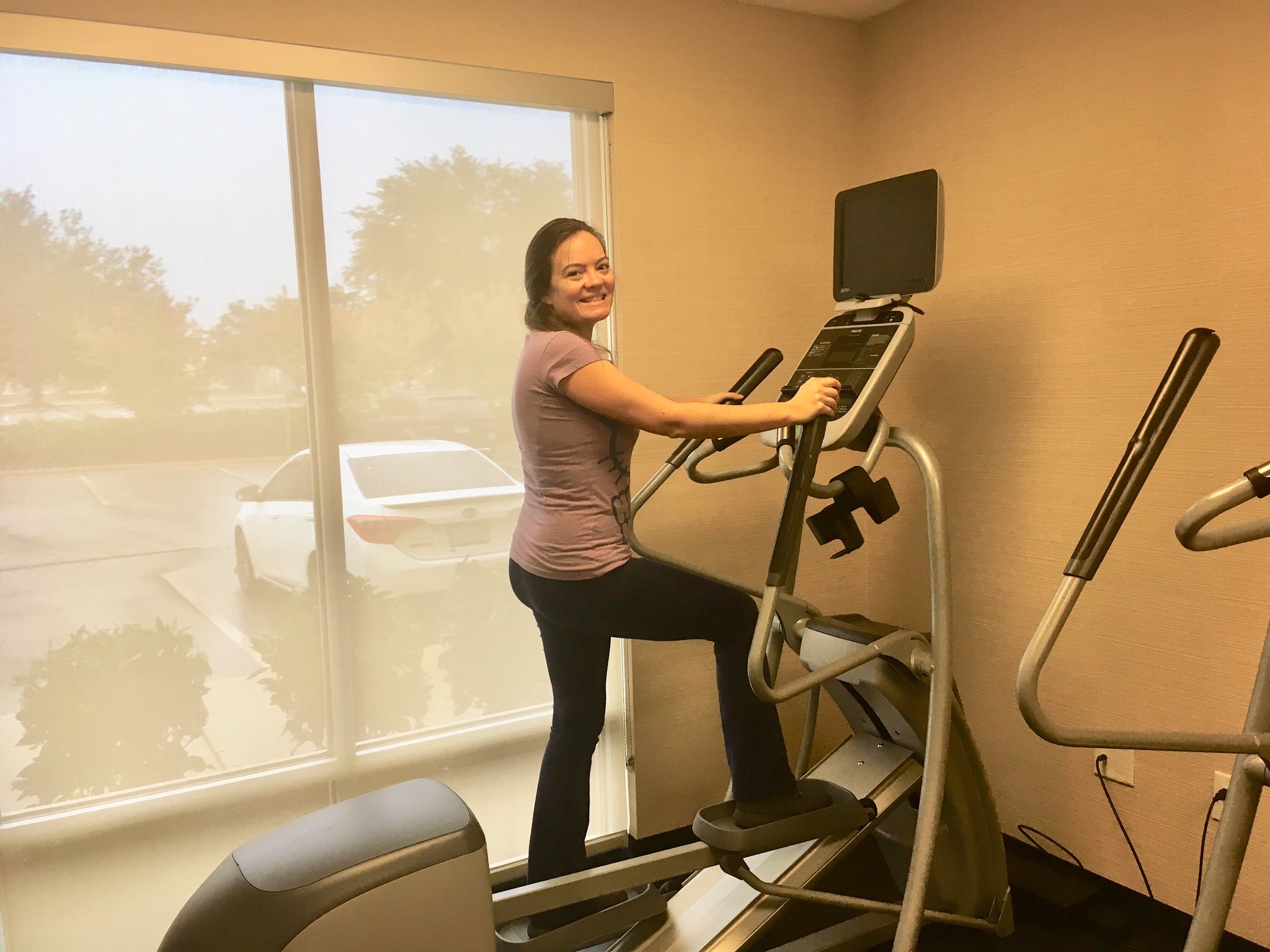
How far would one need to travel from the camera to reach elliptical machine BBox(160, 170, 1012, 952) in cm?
147

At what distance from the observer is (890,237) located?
80.7 inches

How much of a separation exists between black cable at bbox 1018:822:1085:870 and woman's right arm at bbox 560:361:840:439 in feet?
4.91

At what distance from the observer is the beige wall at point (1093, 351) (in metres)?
2.02

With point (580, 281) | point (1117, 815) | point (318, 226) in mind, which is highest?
point (318, 226)

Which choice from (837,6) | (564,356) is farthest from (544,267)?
(837,6)

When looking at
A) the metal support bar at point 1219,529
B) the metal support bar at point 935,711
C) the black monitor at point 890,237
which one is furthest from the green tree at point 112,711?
the metal support bar at point 1219,529

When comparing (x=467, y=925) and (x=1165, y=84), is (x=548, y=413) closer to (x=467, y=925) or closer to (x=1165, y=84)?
(x=467, y=925)

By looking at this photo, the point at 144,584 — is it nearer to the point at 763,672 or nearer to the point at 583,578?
the point at 583,578

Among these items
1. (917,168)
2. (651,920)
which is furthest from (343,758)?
(917,168)

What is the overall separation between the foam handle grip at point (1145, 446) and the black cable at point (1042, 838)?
1464mm

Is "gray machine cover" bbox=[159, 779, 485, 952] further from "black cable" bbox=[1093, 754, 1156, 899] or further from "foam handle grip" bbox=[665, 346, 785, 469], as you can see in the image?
"black cable" bbox=[1093, 754, 1156, 899]

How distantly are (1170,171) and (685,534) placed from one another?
1.49 m

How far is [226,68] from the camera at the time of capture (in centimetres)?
203

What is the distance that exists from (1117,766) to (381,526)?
1.93 m
